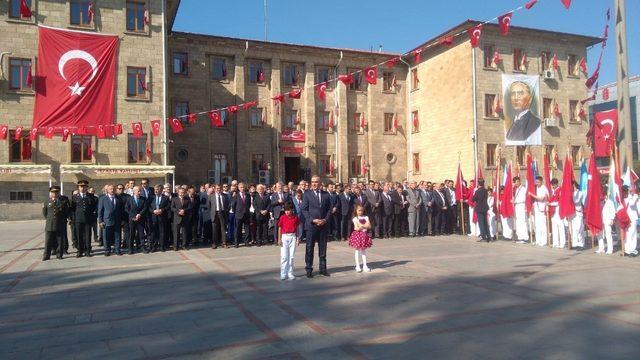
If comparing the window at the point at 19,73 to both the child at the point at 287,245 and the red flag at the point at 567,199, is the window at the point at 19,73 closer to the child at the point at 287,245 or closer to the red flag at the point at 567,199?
the child at the point at 287,245

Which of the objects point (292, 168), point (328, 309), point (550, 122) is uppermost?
point (550, 122)

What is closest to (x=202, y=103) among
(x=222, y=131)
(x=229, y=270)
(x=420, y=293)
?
(x=222, y=131)

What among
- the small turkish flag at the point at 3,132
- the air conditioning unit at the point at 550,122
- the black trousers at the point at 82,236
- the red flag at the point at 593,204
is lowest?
the black trousers at the point at 82,236

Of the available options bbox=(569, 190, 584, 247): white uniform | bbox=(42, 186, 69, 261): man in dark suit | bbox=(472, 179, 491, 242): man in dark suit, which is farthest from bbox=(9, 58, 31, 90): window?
bbox=(569, 190, 584, 247): white uniform

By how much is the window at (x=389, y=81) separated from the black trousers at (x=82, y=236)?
27161 millimetres

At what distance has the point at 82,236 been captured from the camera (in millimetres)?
13148

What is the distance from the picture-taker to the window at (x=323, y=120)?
116 ft

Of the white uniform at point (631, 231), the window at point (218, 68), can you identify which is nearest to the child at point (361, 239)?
the white uniform at point (631, 231)

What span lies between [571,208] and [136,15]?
23879 mm

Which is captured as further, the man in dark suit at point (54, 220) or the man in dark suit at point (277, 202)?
the man in dark suit at point (277, 202)

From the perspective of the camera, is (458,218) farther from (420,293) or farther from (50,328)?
(50,328)

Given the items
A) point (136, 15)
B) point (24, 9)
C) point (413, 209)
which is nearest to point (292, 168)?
point (136, 15)

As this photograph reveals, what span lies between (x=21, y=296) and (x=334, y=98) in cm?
2902

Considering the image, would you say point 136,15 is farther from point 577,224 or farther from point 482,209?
point 577,224
